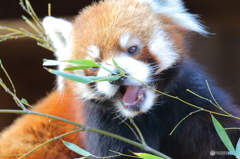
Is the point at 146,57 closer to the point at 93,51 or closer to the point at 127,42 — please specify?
the point at 127,42

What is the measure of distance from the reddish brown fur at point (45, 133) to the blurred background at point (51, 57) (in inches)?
60.3

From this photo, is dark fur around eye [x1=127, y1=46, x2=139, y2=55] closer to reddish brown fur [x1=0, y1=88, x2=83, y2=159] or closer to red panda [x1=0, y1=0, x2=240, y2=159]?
red panda [x1=0, y1=0, x2=240, y2=159]

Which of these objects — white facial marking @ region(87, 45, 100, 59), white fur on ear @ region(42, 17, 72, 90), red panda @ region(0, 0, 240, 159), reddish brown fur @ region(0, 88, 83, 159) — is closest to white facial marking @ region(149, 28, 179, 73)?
red panda @ region(0, 0, 240, 159)

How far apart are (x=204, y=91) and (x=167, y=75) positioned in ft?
0.94

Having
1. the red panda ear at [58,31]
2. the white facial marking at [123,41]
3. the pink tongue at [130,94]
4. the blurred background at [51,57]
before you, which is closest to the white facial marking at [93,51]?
the white facial marking at [123,41]

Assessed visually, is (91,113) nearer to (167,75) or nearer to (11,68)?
(167,75)

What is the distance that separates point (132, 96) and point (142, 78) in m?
0.14

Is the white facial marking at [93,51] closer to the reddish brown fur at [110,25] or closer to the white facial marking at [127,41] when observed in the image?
the reddish brown fur at [110,25]

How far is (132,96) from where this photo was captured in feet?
6.95

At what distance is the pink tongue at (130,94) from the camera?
6.83 feet

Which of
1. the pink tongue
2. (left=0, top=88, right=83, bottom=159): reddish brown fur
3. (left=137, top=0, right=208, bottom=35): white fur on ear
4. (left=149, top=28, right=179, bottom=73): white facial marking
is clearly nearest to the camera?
the pink tongue

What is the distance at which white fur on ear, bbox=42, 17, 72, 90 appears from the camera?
2.52 meters

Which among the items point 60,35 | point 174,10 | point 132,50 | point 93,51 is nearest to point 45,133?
point 60,35

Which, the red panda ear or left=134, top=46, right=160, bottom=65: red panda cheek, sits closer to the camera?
left=134, top=46, right=160, bottom=65: red panda cheek
